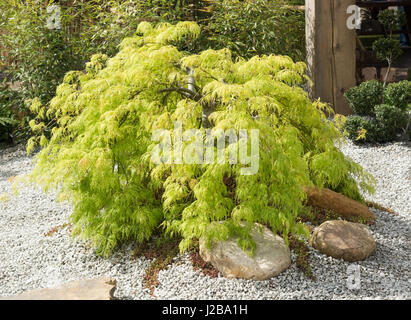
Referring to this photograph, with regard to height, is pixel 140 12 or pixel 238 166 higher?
pixel 140 12

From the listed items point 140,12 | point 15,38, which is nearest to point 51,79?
point 15,38

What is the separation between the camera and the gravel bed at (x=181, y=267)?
3281 millimetres

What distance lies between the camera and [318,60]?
21.2 ft

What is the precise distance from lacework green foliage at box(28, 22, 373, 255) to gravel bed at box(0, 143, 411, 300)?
0.71 feet

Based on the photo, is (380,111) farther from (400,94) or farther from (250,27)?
(250,27)

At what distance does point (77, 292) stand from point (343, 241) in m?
1.83

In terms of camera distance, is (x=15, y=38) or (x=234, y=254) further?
(x=15, y=38)

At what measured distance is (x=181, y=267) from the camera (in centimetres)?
358

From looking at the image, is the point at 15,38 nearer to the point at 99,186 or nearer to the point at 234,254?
the point at 99,186

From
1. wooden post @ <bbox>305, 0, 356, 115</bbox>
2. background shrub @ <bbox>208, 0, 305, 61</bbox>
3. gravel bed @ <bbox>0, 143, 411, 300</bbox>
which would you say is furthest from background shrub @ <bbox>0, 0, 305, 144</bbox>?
gravel bed @ <bbox>0, 143, 411, 300</bbox>

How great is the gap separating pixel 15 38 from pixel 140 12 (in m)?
1.80

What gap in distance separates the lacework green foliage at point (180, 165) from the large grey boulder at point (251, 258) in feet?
0.27

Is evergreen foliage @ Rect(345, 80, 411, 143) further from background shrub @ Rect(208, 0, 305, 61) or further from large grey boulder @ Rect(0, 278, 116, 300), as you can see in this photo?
large grey boulder @ Rect(0, 278, 116, 300)

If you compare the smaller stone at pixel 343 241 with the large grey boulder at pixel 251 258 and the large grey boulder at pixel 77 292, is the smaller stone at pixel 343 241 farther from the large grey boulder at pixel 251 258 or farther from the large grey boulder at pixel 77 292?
the large grey boulder at pixel 77 292
